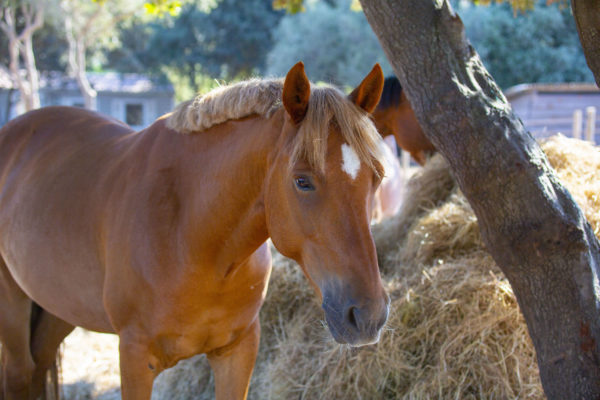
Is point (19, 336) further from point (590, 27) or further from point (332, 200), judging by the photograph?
point (590, 27)

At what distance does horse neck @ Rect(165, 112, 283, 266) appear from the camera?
2008 millimetres

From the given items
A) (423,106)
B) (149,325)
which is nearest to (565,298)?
(423,106)

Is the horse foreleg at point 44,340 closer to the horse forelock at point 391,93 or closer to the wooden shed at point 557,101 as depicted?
the horse forelock at point 391,93

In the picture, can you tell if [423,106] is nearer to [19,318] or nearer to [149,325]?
[149,325]

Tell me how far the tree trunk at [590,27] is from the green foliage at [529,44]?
19357 millimetres

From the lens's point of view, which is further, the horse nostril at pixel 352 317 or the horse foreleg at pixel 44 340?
the horse foreleg at pixel 44 340

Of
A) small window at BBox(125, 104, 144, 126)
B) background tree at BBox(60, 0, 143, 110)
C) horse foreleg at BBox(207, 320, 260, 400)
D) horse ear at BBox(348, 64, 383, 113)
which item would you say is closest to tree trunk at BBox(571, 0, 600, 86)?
horse ear at BBox(348, 64, 383, 113)

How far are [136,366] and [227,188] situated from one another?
0.83 m

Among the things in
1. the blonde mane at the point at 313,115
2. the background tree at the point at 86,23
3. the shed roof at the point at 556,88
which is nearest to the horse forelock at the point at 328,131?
the blonde mane at the point at 313,115

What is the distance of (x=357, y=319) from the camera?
1.62m

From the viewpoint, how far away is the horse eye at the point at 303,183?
68.4 inches

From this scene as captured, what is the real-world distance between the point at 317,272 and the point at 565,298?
1.10 m

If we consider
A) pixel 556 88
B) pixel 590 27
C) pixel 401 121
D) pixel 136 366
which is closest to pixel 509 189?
pixel 590 27

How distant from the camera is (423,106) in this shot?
7.95 ft
